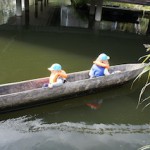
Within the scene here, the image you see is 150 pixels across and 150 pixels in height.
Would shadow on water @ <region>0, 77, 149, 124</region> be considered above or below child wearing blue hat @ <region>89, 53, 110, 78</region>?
below

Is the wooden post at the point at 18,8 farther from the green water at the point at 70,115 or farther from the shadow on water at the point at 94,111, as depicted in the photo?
the shadow on water at the point at 94,111

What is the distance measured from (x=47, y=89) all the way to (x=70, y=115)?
3.15 ft

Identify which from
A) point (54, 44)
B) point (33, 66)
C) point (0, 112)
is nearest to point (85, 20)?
point (54, 44)

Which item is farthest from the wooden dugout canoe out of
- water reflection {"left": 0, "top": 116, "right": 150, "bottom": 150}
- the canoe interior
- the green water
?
water reflection {"left": 0, "top": 116, "right": 150, "bottom": 150}

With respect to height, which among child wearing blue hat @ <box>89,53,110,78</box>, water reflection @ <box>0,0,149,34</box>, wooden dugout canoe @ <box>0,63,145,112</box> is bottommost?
water reflection @ <box>0,0,149,34</box>

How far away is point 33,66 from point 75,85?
3.32 metres

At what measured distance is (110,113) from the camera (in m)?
7.96

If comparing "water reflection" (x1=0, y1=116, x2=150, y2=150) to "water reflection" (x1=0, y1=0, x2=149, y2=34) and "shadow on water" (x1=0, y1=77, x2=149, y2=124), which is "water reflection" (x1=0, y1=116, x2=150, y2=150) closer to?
"shadow on water" (x1=0, y1=77, x2=149, y2=124)

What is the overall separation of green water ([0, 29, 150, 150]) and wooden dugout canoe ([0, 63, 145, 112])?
242mm

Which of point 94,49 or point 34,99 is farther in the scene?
point 94,49

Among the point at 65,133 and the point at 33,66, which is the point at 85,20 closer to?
the point at 33,66

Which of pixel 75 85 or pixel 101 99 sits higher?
pixel 75 85

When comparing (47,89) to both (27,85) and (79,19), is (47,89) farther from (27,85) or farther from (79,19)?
(79,19)

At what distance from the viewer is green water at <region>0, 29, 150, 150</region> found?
644cm
